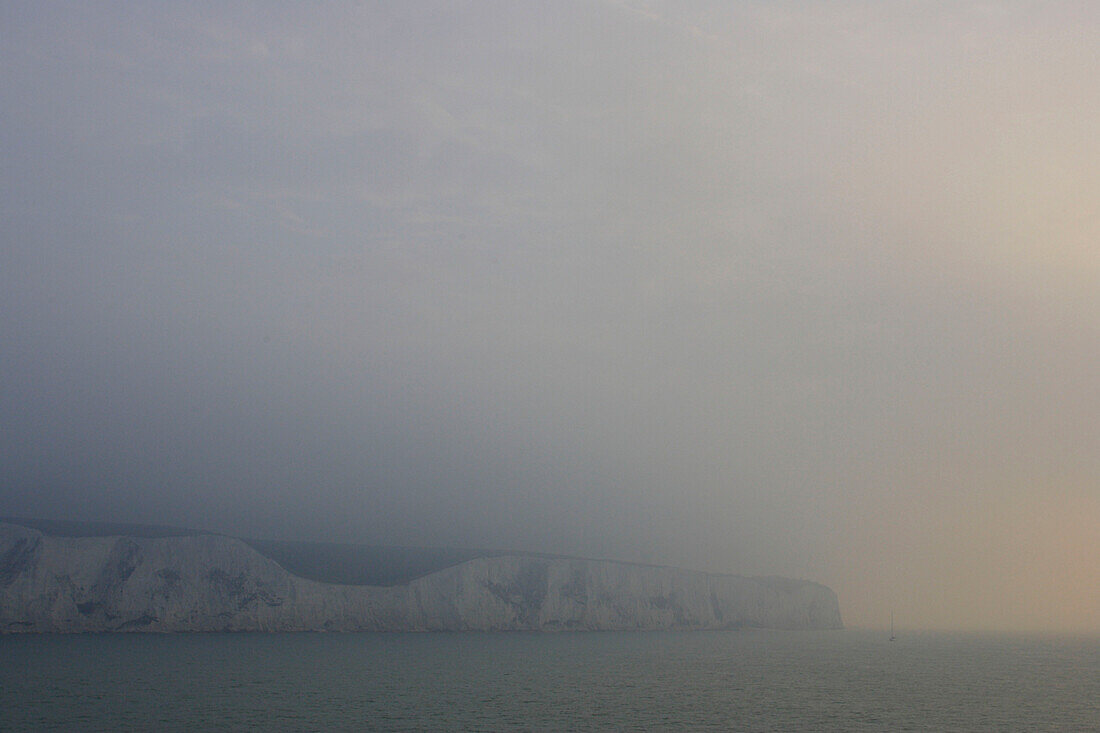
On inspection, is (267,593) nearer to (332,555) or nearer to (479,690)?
(332,555)

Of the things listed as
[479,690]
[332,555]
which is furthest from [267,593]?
[479,690]

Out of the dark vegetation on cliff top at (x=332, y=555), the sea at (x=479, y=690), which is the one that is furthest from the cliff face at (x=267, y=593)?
the sea at (x=479, y=690)

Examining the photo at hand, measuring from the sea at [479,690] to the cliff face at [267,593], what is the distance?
356 cm

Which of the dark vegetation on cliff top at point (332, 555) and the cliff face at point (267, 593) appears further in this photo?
the dark vegetation on cliff top at point (332, 555)

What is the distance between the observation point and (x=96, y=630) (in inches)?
2392

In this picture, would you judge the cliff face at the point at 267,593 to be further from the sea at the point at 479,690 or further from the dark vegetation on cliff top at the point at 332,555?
the sea at the point at 479,690

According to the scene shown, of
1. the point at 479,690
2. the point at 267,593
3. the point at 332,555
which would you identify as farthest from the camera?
the point at 332,555

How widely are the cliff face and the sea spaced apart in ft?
11.7

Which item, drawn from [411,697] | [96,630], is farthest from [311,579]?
[411,697]

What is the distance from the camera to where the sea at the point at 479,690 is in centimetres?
2791

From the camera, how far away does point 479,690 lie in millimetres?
36031

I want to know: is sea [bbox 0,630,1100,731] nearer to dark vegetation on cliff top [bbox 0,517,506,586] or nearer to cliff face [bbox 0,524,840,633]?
cliff face [bbox 0,524,840,633]

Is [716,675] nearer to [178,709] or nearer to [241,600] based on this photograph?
[178,709]

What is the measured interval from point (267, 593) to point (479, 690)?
39.6 metres
